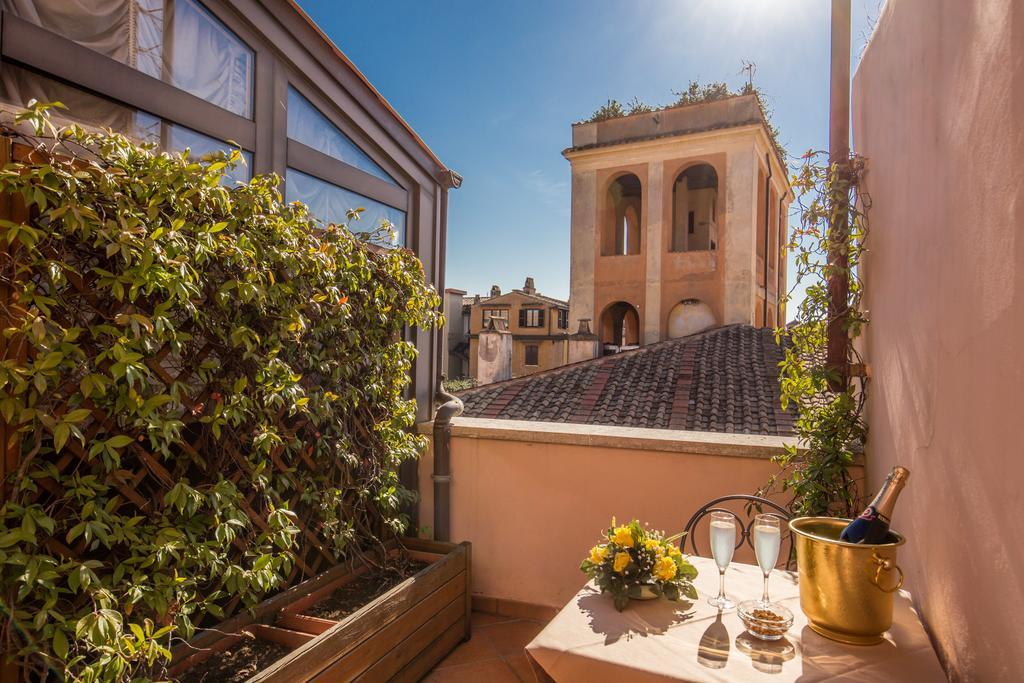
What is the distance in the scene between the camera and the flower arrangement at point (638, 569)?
5.55 feet

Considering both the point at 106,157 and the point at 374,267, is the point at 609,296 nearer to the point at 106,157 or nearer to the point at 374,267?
the point at 374,267

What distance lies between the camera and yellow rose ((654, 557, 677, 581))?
5.51ft

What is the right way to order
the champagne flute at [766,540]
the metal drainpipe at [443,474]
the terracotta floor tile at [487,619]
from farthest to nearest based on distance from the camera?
1. the metal drainpipe at [443,474]
2. the terracotta floor tile at [487,619]
3. the champagne flute at [766,540]

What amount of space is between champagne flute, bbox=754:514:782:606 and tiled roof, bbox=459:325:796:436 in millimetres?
6556

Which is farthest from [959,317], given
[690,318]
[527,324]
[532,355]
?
[527,324]

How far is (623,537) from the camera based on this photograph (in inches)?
70.6

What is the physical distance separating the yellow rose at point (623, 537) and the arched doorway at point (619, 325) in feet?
44.0

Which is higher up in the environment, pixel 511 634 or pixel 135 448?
pixel 135 448

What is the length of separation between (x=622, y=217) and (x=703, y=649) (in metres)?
15.8

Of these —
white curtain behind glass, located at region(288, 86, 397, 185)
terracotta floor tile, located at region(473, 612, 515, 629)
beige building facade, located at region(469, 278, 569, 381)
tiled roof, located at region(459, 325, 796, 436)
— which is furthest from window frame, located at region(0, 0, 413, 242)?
beige building facade, located at region(469, 278, 569, 381)

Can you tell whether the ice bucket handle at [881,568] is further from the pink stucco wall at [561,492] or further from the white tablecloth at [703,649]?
the pink stucco wall at [561,492]

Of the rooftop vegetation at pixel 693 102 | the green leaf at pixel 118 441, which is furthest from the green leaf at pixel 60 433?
the rooftop vegetation at pixel 693 102

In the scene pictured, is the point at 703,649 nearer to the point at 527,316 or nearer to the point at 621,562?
the point at 621,562

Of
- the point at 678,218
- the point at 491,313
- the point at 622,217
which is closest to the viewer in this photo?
the point at 678,218
